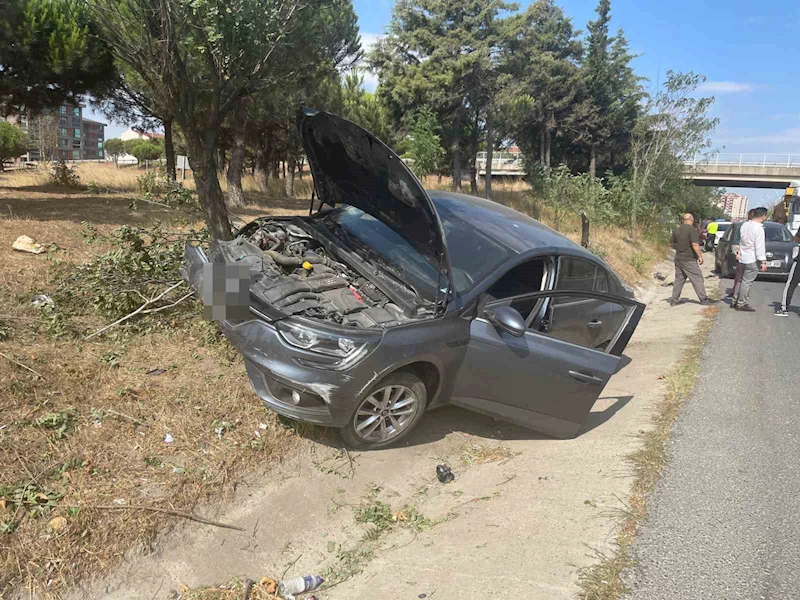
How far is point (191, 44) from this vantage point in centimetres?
869

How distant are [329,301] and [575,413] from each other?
6.84 feet

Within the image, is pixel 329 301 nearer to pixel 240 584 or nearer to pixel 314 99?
pixel 240 584

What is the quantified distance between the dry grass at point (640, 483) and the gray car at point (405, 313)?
0.57m

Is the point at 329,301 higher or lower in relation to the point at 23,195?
lower

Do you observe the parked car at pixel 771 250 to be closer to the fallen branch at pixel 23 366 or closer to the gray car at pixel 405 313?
the gray car at pixel 405 313

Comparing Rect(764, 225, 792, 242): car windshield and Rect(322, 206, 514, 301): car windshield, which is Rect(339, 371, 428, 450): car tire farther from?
Rect(764, 225, 792, 242): car windshield

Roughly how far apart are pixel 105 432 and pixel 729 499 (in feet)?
13.0

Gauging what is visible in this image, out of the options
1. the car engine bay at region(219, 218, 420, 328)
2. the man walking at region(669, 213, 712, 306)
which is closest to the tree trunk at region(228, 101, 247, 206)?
the man walking at region(669, 213, 712, 306)

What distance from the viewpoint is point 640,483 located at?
146 inches

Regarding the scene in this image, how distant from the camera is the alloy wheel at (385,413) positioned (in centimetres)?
396

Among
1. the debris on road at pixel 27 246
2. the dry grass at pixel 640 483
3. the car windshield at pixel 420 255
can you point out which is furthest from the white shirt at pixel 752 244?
the debris on road at pixel 27 246

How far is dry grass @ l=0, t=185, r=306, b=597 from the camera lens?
293 centimetres

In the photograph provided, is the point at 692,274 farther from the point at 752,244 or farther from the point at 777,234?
the point at 777,234

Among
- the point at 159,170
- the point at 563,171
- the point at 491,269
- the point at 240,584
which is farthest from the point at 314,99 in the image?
the point at 240,584
